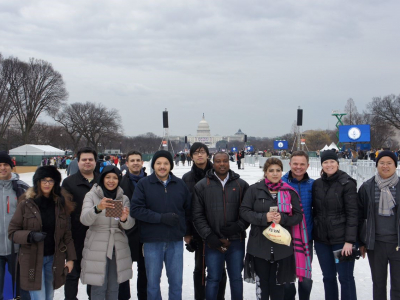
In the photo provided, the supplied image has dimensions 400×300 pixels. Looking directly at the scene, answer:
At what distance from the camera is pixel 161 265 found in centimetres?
376

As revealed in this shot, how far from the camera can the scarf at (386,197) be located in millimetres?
3566

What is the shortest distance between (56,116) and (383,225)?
53449 millimetres

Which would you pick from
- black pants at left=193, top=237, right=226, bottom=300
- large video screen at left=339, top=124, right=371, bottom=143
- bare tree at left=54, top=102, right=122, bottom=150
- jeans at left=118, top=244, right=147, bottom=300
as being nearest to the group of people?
black pants at left=193, top=237, right=226, bottom=300

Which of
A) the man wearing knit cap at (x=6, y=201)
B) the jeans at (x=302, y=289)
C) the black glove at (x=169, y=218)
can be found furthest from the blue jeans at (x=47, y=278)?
the jeans at (x=302, y=289)

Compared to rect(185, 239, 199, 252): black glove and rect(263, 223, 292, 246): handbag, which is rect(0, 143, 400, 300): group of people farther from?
rect(185, 239, 199, 252): black glove

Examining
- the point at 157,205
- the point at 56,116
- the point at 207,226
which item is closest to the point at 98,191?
the point at 157,205

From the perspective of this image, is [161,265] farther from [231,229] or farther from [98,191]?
[98,191]

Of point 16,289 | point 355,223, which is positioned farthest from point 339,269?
point 16,289

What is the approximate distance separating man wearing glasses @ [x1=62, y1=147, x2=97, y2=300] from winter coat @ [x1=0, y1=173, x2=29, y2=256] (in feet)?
1.51

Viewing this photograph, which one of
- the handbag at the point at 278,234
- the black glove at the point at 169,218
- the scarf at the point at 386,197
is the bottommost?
the handbag at the point at 278,234

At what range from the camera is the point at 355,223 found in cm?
368

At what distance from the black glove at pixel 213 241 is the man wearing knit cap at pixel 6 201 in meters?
1.86

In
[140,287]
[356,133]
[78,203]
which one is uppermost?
[356,133]

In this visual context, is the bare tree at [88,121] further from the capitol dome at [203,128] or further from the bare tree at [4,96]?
the capitol dome at [203,128]
